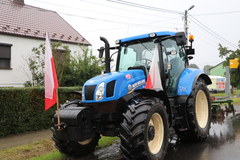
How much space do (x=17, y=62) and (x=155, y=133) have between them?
1070cm

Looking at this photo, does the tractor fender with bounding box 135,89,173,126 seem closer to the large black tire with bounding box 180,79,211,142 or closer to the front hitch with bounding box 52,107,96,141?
the large black tire with bounding box 180,79,211,142

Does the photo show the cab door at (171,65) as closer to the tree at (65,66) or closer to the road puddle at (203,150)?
the road puddle at (203,150)

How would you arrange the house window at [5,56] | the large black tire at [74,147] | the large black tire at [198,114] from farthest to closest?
the house window at [5,56] < the large black tire at [198,114] < the large black tire at [74,147]

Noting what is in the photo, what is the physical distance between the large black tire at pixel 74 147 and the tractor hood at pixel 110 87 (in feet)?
3.25

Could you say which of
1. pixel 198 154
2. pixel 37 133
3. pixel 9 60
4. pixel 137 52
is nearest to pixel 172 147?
pixel 198 154

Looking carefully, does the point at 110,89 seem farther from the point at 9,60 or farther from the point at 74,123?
the point at 9,60

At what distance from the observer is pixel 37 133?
7902 millimetres

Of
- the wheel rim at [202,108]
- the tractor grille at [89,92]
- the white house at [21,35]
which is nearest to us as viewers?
the tractor grille at [89,92]

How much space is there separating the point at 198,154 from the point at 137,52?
2575 millimetres

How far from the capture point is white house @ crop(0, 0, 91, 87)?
12570 millimetres

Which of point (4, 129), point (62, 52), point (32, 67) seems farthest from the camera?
point (62, 52)

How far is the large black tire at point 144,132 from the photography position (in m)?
3.82

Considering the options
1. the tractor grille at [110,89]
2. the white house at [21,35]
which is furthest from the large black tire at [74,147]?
the white house at [21,35]

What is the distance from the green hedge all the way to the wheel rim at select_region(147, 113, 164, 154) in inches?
199
